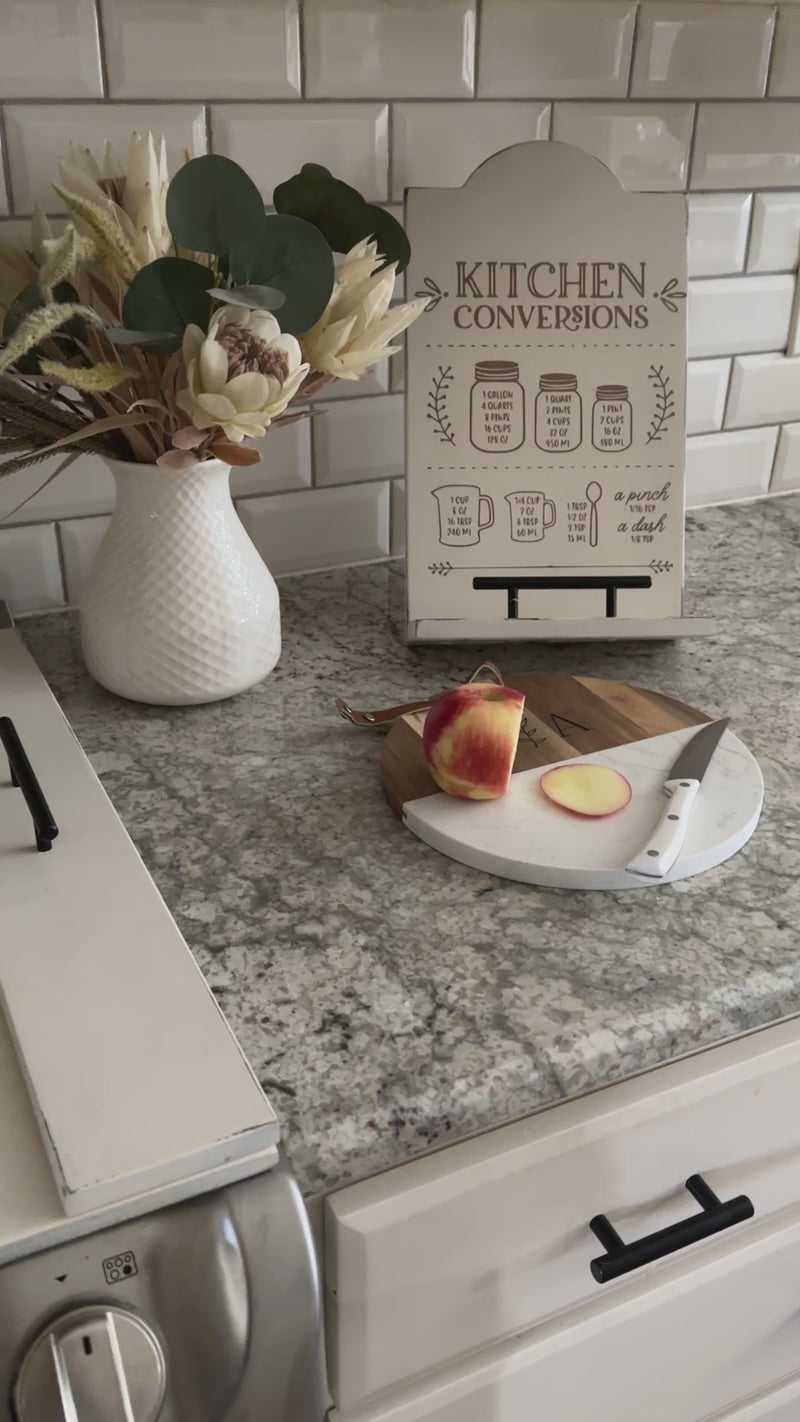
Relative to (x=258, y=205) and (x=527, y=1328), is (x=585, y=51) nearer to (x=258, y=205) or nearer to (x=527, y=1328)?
(x=258, y=205)

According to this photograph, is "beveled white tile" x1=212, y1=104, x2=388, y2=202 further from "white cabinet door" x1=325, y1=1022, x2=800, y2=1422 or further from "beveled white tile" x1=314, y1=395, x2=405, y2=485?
"white cabinet door" x1=325, y1=1022, x2=800, y2=1422

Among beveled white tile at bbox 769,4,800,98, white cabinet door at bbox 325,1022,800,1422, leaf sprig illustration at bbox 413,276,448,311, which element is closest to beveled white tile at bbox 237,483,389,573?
leaf sprig illustration at bbox 413,276,448,311

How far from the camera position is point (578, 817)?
2.58ft

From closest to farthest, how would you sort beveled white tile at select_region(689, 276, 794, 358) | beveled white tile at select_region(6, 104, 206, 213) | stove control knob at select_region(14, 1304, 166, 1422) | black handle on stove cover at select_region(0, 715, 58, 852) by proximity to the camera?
stove control knob at select_region(14, 1304, 166, 1422)
black handle on stove cover at select_region(0, 715, 58, 852)
beveled white tile at select_region(6, 104, 206, 213)
beveled white tile at select_region(689, 276, 794, 358)

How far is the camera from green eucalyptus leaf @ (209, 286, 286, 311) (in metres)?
0.72

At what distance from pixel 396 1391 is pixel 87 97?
0.95m

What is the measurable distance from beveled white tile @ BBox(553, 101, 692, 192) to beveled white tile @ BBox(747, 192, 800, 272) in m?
0.11

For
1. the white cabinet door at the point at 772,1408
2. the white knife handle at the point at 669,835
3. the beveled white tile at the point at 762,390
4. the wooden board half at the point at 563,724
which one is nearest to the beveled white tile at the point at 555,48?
the beveled white tile at the point at 762,390

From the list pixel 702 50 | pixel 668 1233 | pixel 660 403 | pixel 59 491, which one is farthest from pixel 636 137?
pixel 668 1233

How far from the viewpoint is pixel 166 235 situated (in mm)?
811

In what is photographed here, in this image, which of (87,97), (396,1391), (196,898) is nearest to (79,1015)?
(196,898)

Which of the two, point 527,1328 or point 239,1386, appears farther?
point 527,1328

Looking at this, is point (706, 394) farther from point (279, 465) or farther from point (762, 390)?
point (279, 465)

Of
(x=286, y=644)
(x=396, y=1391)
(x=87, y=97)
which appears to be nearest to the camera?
(x=396, y=1391)
